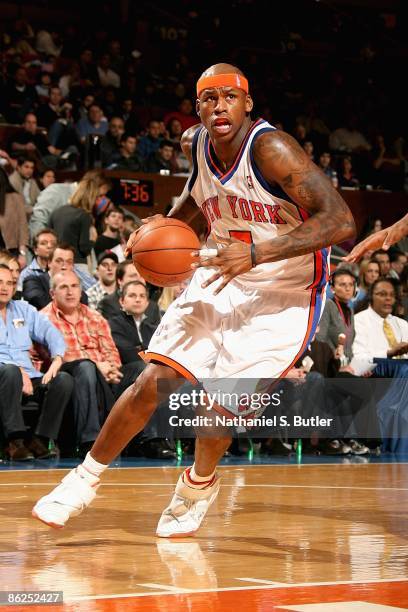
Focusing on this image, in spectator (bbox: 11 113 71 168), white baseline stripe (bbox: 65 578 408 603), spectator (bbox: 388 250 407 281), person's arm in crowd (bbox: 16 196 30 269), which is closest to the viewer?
white baseline stripe (bbox: 65 578 408 603)

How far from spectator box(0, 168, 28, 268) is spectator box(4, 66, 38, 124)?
9.45 ft

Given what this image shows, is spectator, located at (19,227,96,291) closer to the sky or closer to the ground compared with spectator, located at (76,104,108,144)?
closer to the ground

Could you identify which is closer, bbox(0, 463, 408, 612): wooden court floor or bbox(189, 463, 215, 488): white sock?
bbox(0, 463, 408, 612): wooden court floor

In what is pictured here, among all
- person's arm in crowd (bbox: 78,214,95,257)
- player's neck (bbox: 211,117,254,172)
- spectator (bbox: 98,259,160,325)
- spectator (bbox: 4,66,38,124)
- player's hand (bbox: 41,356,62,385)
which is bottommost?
player's hand (bbox: 41,356,62,385)

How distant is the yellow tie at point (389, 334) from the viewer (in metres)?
9.52

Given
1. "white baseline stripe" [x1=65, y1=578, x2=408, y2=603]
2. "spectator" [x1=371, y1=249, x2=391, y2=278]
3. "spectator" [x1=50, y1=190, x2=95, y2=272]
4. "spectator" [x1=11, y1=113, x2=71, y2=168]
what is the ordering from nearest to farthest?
1. "white baseline stripe" [x1=65, y1=578, x2=408, y2=603]
2. "spectator" [x1=50, y1=190, x2=95, y2=272]
3. "spectator" [x1=371, y1=249, x2=391, y2=278]
4. "spectator" [x1=11, y1=113, x2=71, y2=168]

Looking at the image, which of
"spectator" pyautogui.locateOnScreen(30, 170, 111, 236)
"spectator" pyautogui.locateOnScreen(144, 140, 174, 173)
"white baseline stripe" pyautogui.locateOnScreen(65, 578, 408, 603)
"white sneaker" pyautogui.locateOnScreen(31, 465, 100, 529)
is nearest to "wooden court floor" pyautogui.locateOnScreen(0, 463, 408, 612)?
"white baseline stripe" pyautogui.locateOnScreen(65, 578, 408, 603)

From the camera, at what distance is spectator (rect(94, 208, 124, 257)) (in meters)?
10.7

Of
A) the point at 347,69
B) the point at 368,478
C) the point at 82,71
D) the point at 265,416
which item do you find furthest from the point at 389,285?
the point at 347,69

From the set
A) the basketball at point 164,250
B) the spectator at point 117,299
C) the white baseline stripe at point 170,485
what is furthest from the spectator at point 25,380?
the basketball at point 164,250

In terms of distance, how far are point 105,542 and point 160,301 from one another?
222 inches

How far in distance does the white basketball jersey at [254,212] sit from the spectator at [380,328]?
4.81m

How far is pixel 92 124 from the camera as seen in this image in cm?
1412

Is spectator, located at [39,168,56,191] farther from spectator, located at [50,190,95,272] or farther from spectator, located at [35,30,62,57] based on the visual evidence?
spectator, located at [35,30,62,57]
